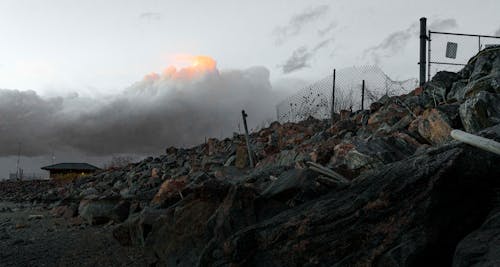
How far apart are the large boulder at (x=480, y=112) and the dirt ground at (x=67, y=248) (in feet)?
18.3

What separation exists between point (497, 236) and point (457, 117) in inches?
195

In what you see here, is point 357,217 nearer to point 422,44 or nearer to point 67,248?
point 67,248

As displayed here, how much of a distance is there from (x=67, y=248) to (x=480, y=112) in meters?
7.63

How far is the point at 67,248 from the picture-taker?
6.30 m

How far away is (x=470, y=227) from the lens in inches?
99.0

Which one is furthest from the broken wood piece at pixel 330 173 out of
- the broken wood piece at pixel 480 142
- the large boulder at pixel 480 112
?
the large boulder at pixel 480 112

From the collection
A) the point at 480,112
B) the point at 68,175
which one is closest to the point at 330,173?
the point at 480,112

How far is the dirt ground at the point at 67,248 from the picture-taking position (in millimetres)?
5332

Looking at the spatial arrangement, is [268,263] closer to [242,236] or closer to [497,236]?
[242,236]

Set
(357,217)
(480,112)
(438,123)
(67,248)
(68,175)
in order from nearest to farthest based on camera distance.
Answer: (357,217), (480,112), (67,248), (438,123), (68,175)

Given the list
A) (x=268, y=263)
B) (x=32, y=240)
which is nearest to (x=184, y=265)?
(x=268, y=263)

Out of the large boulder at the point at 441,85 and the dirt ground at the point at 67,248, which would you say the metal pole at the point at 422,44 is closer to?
the large boulder at the point at 441,85

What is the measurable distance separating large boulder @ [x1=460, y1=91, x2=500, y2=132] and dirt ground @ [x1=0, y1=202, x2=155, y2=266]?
558 centimetres

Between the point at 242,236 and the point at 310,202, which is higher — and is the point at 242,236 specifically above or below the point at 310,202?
below
